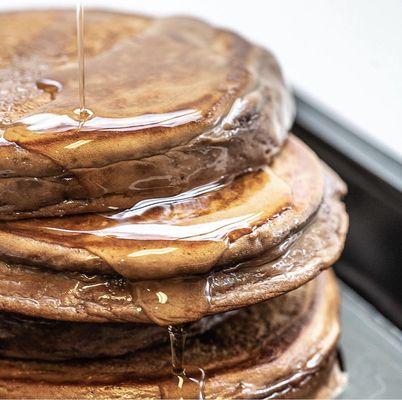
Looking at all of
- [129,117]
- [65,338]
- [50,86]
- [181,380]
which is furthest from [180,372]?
[50,86]

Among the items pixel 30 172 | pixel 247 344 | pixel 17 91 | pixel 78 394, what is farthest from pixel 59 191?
pixel 247 344

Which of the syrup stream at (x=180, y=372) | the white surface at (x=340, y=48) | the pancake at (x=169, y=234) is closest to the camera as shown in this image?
the pancake at (x=169, y=234)

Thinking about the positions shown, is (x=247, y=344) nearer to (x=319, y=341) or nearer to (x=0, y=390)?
(x=319, y=341)

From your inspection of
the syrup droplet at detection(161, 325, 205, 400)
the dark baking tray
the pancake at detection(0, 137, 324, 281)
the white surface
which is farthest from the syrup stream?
the white surface

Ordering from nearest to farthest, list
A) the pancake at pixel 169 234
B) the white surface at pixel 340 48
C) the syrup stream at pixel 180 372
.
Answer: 1. the pancake at pixel 169 234
2. the syrup stream at pixel 180 372
3. the white surface at pixel 340 48

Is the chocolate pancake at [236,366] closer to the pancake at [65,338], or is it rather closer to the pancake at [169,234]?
the pancake at [65,338]

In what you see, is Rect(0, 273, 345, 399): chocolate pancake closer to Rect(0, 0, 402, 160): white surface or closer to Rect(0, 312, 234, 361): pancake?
Rect(0, 312, 234, 361): pancake

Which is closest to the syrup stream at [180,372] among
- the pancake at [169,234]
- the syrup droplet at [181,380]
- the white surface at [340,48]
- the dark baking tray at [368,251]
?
the syrup droplet at [181,380]

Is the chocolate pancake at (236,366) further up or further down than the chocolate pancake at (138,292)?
further down
